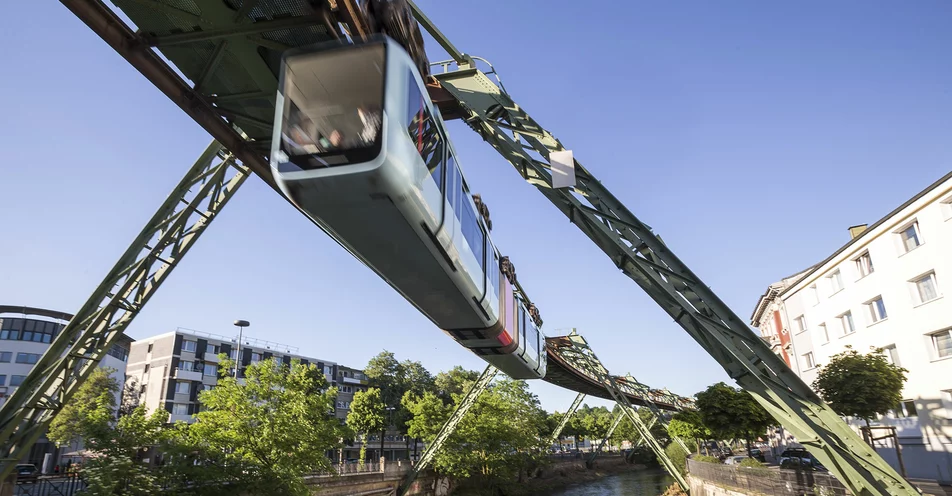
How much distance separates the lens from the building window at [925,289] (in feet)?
69.9

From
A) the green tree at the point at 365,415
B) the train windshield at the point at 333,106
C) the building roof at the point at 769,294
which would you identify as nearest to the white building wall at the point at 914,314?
the building roof at the point at 769,294

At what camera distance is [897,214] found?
2273cm

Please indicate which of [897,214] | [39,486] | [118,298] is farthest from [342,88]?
[897,214]

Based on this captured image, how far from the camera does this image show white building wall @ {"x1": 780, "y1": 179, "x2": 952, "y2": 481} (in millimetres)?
20500

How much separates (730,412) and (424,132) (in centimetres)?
2951

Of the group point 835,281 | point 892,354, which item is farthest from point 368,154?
point 835,281

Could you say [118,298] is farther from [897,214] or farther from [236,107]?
[897,214]

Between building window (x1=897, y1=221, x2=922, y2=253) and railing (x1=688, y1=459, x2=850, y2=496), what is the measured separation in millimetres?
12019

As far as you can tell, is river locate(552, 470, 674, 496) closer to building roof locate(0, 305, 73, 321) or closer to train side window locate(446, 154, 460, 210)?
train side window locate(446, 154, 460, 210)

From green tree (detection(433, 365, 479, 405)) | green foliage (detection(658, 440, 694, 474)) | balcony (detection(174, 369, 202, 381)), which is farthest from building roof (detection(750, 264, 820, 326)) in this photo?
balcony (detection(174, 369, 202, 381))

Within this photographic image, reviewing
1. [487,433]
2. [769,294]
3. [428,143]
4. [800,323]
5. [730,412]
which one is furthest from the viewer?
[769,294]

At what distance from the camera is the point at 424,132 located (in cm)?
573

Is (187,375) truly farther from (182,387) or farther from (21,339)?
(21,339)

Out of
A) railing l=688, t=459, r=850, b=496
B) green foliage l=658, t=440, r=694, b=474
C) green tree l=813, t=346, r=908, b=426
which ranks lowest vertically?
green foliage l=658, t=440, r=694, b=474
